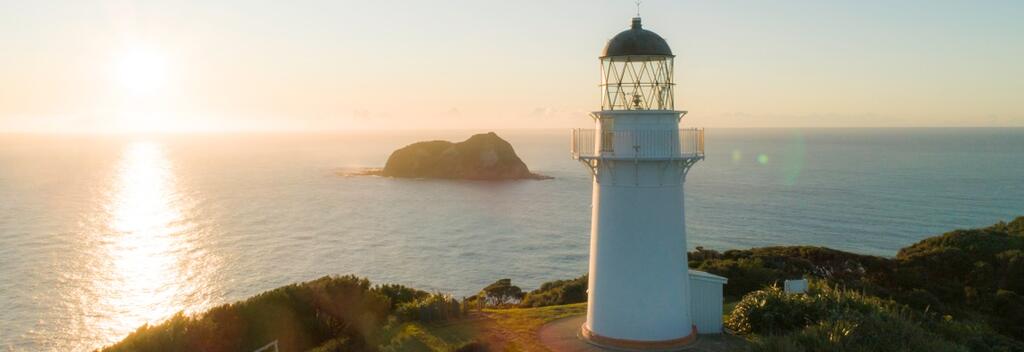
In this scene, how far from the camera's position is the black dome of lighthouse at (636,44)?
13352 millimetres

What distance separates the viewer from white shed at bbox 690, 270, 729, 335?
51.8ft

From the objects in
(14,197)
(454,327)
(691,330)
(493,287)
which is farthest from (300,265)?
(14,197)

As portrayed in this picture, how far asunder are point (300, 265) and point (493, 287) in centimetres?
1776

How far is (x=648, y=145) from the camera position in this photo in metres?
13.5

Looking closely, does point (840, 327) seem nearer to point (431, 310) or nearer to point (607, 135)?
point (607, 135)

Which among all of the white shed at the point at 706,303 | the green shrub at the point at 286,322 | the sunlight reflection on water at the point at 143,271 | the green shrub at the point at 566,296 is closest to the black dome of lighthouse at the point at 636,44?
the white shed at the point at 706,303

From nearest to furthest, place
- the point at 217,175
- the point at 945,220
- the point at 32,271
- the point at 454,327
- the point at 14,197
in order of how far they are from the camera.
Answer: the point at 454,327 → the point at 32,271 → the point at 945,220 → the point at 14,197 → the point at 217,175

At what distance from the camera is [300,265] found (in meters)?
50.6

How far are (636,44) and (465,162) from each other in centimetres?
10928

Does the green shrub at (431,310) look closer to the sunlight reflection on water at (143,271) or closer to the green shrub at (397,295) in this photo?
the green shrub at (397,295)

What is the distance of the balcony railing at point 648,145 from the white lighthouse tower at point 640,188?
20 mm

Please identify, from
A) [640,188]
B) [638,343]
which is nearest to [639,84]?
[640,188]

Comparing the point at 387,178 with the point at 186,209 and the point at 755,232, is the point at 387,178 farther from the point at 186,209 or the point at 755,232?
the point at 755,232

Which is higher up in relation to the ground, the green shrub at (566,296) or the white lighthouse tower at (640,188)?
the white lighthouse tower at (640,188)
